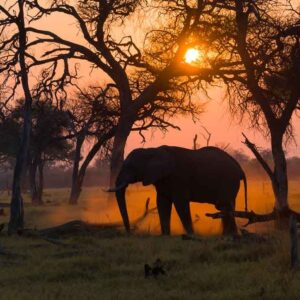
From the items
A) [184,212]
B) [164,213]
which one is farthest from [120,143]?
[184,212]

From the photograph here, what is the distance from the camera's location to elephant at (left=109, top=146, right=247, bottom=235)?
1568 centimetres

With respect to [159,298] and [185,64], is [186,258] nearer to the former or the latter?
[159,298]

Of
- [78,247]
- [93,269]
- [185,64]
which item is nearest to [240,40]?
[185,64]

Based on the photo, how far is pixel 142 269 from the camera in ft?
32.8

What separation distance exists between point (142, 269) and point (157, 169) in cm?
563

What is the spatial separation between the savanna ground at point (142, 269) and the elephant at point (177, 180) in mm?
1498

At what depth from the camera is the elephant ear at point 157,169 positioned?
15414 mm

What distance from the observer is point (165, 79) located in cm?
2502

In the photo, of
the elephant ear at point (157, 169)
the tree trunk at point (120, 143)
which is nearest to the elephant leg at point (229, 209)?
the elephant ear at point (157, 169)

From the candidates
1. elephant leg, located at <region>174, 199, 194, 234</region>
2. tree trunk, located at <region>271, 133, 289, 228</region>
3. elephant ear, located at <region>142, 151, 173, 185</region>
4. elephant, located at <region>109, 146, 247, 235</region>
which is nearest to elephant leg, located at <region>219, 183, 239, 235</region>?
elephant, located at <region>109, 146, 247, 235</region>

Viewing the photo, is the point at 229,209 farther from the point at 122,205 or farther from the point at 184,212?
the point at 122,205

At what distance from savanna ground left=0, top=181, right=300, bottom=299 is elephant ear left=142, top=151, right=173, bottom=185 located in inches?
60.9

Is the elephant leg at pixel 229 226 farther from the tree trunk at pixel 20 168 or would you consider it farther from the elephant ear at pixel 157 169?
the tree trunk at pixel 20 168

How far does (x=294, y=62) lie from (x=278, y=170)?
3345 mm
